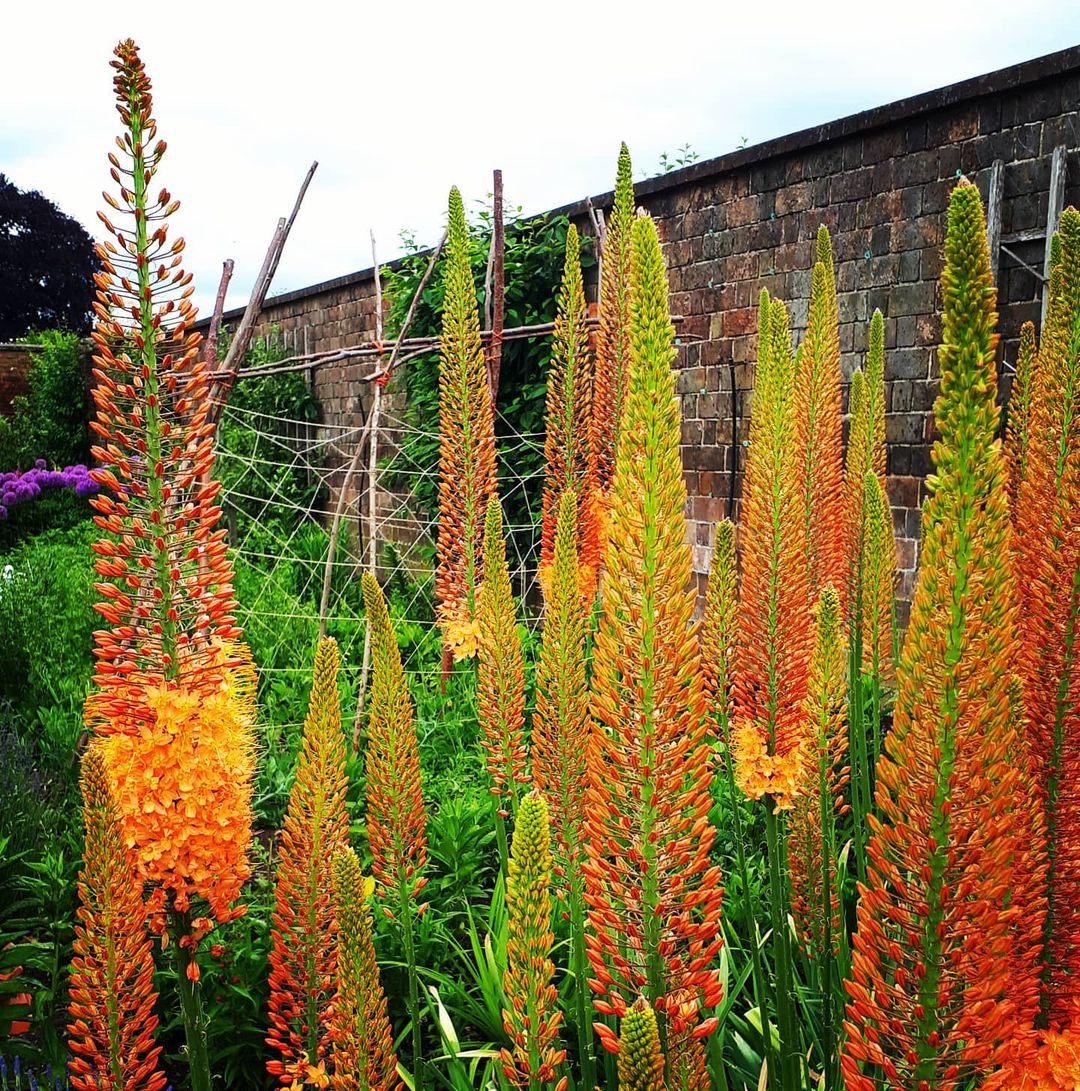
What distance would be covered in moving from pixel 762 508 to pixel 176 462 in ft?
2.73

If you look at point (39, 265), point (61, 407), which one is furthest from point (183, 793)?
point (39, 265)

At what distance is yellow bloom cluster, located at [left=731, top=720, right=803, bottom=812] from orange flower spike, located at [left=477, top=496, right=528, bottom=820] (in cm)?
37

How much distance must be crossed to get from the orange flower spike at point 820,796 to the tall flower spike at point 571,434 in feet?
2.34

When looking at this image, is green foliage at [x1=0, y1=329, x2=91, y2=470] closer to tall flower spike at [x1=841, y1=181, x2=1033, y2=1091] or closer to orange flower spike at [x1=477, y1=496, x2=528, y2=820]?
orange flower spike at [x1=477, y1=496, x2=528, y2=820]

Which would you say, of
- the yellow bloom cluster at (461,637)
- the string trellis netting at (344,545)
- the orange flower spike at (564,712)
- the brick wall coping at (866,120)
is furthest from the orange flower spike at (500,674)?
the brick wall coping at (866,120)

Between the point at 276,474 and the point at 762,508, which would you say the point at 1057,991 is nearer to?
the point at 762,508

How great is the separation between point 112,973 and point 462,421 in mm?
1462

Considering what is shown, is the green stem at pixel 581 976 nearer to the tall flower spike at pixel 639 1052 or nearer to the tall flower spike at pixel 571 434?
the tall flower spike at pixel 639 1052

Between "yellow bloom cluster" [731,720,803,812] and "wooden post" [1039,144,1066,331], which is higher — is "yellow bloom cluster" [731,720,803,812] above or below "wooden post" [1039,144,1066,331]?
below

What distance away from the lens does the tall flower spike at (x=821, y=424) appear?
1690 mm

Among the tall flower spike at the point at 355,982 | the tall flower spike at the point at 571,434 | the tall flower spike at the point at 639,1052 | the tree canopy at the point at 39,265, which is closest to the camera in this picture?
the tall flower spike at the point at 639,1052

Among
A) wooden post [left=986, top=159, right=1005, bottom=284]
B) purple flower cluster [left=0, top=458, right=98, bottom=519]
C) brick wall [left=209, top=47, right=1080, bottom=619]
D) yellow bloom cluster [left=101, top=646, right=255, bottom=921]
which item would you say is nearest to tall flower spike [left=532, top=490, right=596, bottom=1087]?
yellow bloom cluster [left=101, top=646, right=255, bottom=921]

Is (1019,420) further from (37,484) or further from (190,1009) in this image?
(37,484)

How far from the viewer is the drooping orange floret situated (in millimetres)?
1317
